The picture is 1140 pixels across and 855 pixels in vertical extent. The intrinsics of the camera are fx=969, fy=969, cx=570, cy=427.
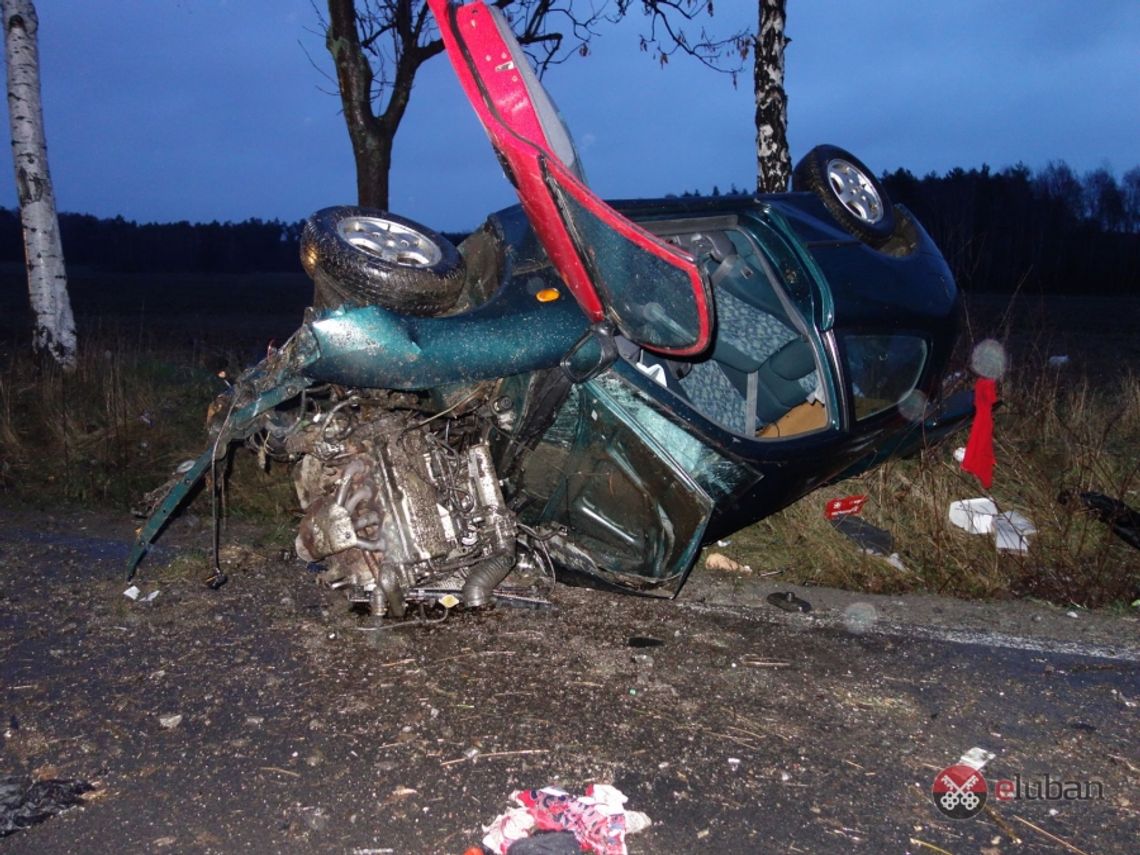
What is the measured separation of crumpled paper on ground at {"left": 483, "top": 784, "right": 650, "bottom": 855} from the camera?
8.31ft

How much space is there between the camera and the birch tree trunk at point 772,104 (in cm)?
780

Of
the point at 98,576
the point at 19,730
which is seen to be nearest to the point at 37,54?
the point at 98,576

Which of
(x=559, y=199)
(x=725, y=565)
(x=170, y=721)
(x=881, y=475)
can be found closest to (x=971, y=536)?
(x=881, y=475)

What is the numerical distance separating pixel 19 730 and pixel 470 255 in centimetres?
246

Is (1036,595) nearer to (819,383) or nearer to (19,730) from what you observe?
(819,383)

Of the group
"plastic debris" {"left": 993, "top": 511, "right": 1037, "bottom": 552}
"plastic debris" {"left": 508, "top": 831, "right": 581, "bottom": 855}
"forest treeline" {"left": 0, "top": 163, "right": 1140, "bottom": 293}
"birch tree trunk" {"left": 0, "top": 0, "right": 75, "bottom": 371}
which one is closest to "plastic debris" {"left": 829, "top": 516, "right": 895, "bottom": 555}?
"plastic debris" {"left": 993, "top": 511, "right": 1037, "bottom": 552}

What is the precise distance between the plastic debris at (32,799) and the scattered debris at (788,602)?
281 cm

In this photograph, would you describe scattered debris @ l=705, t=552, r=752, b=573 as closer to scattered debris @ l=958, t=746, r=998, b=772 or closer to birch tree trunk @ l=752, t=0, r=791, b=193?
scattered debris @ l=958, t=746, r=998, b=772

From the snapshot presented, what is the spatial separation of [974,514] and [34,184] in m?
7.64

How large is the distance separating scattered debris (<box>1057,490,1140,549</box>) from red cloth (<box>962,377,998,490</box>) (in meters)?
0.47

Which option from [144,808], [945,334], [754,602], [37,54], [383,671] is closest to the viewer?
[144,808]

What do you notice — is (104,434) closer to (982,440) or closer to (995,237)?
(982,440)

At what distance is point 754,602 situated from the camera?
4.43 meters

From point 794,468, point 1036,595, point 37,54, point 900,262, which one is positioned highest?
point 37,54
